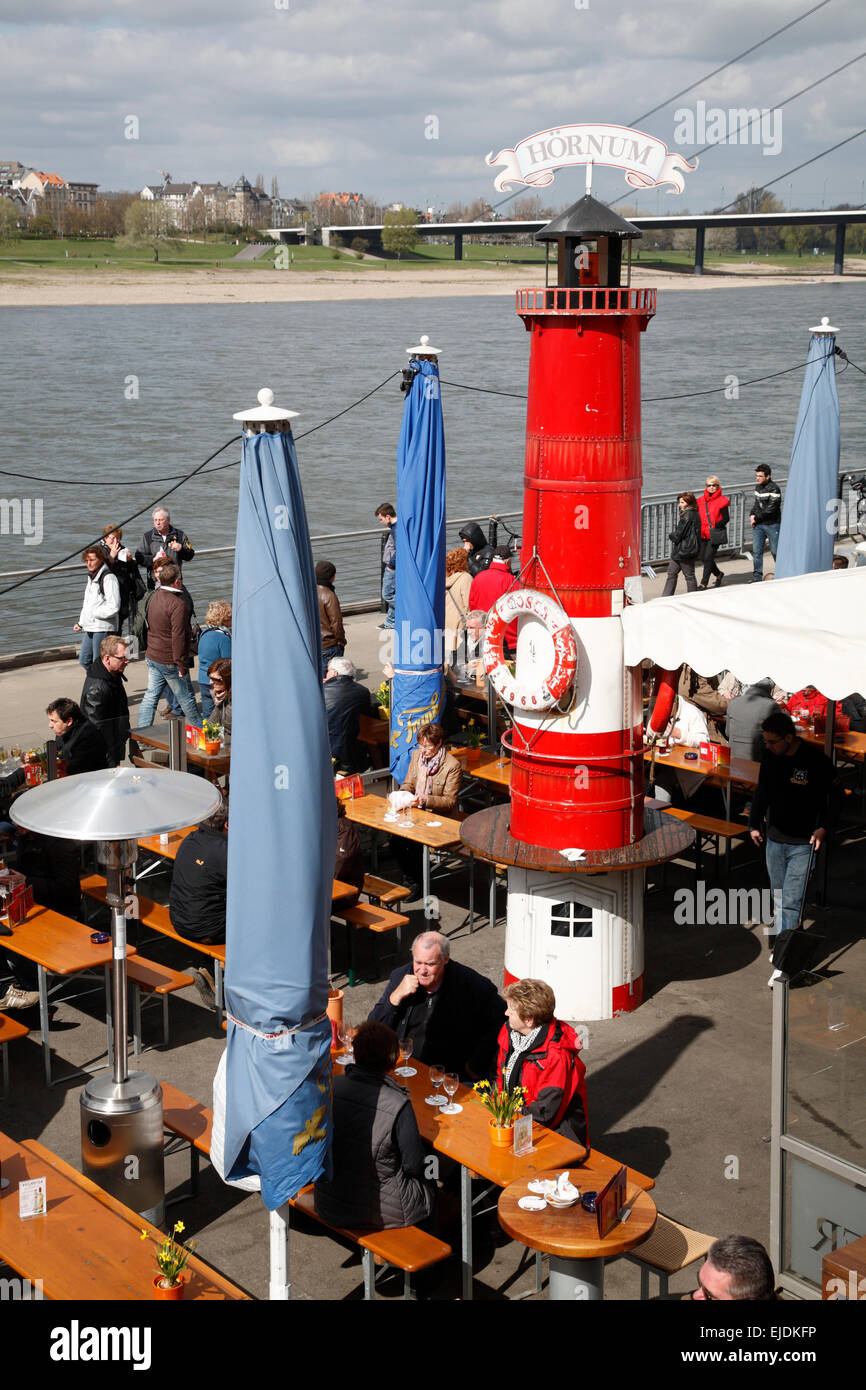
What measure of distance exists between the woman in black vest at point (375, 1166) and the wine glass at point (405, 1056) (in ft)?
2.36

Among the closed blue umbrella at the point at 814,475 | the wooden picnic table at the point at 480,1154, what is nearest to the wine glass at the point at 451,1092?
the wooden picnic table at the point at 480,1154

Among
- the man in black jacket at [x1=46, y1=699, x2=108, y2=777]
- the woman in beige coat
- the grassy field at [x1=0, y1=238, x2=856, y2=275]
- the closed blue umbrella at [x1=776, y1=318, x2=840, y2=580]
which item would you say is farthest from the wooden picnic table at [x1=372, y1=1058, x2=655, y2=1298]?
the grassy field at [x1=0, y1=238, x2=856, y2=275]

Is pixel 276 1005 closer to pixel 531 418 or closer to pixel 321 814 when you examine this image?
pixel 321 814

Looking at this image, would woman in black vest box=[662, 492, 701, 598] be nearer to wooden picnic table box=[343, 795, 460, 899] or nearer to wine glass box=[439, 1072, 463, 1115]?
wooden picnic table box=[343, 795, 460, 899]

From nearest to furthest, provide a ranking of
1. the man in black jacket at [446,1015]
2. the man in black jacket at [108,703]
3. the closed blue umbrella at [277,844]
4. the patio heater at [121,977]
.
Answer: the closed blue umbrella at [277,844] < the patio heater at [121,977] < the man in black jacket at [446,1015] < the man in black jacket at [108,703]

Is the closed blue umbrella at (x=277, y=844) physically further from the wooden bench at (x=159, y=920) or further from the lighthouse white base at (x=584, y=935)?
the lighthouse white base at (x=584, y=935)

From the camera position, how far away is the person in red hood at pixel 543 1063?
19.6 feet

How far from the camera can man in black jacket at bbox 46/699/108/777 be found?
9.23 metres

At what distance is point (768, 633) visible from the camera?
731 cm

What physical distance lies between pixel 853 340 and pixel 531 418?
310ft

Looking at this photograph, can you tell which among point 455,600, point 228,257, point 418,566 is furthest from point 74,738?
point 228,257

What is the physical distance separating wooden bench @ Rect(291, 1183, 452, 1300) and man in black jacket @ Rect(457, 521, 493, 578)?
28.8 ft

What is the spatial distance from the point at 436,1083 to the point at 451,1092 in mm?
126

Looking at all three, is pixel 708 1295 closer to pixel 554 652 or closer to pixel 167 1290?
pixel 167 1290
